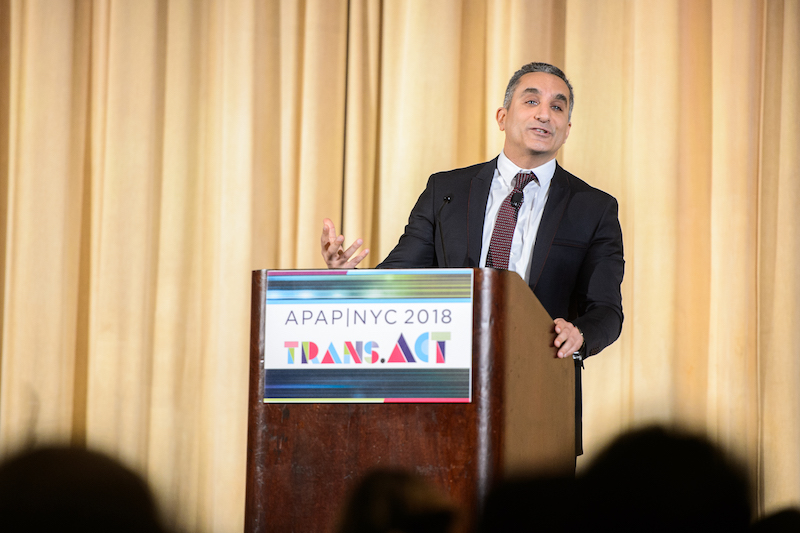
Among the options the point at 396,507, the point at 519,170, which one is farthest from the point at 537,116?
the point at 396,507

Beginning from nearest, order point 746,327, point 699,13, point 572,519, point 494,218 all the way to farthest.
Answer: point 572,519, point 494,218, point 746,327, point 699,13

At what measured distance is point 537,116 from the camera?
2.34 meters

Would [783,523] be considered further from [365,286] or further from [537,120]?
[537,120]

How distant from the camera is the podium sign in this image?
1.34 meters

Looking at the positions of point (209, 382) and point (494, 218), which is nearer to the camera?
point (494, 218)

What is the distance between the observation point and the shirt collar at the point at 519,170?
231cm

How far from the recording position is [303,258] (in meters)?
3.07

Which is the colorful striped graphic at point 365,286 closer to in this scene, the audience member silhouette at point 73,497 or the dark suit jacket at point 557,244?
the audience member silhouette at point 73,497

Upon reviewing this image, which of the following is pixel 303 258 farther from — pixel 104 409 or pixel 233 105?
pixel 104 409

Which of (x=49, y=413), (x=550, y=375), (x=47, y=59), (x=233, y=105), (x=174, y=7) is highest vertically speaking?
(x=174, y=7)

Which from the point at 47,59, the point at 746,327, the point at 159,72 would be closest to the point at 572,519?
the point at 746,327

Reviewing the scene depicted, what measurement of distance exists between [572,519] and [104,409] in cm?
220

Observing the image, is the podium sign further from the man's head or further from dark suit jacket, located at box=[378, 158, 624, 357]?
the man's head

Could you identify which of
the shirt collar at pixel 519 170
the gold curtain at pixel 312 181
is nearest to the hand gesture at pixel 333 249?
the shirt collar at pixel 519 170
